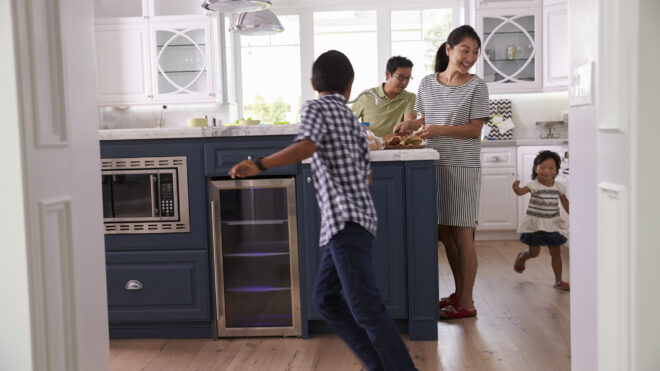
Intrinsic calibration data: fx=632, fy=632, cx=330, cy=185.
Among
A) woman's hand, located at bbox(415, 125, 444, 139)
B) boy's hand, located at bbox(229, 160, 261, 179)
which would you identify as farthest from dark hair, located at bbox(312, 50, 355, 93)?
woman's hand, located at bbox(415, 125, 444, 139)

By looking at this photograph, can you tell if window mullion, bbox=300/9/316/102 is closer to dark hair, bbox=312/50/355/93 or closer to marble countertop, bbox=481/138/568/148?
marble countertop, bbox=481/138/568/148

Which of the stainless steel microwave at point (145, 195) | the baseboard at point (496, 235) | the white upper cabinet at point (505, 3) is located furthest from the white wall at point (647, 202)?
the white upper cabinet at point (505, 3)

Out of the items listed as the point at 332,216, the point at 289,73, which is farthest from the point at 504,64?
the point at 332,216

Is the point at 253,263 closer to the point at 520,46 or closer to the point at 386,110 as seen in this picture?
the point at 386,110

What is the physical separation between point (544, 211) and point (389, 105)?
3.92 ft

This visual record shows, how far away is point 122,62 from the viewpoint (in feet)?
18.9

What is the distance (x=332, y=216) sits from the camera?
2061mm

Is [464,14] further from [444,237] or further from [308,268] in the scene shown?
[308,268]

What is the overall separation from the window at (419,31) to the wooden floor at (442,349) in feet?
10.9

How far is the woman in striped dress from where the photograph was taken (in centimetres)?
318

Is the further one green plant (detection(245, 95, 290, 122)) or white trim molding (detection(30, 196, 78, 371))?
green plant (detection(245, 95, 290, 122))

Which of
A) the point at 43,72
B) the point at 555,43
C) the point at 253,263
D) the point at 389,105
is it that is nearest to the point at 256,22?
the point at 389,105

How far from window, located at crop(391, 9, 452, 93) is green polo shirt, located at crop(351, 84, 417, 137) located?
2.41 meters

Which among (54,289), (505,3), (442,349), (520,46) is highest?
(505,3)
